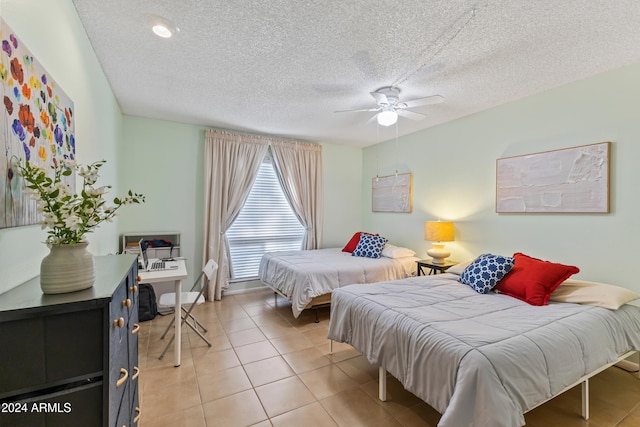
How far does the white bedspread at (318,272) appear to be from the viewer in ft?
10.8

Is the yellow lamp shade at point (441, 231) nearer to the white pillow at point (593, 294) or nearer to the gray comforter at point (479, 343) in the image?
the gray comforter at point (479, 343)

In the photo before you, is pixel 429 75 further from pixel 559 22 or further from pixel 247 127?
pixel 247 127

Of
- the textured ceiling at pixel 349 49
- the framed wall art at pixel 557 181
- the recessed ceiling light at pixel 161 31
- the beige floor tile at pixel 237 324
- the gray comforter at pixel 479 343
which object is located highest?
the textured ceiling at pixel 349 49

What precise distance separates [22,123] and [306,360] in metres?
2.51

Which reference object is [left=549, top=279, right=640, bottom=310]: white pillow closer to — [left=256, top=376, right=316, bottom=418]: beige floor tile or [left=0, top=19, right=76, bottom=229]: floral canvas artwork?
[left=256, top=376, right=316, bottom=418]: beige floor tile

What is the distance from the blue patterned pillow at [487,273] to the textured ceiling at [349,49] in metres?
1.76

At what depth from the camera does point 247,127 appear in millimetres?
4223

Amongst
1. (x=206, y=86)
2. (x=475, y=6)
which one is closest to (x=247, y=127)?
(x=206, y=86)

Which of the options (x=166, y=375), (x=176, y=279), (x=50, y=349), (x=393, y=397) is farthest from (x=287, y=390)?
(x=50, y=349)

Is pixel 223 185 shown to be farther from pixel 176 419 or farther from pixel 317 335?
pixel 176 419

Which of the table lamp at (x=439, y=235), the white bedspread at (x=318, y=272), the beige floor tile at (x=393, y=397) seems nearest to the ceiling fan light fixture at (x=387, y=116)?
the table lamp at (x=439, y=235)

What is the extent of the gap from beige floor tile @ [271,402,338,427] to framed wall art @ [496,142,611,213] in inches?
113

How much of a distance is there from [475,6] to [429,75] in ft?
2.83

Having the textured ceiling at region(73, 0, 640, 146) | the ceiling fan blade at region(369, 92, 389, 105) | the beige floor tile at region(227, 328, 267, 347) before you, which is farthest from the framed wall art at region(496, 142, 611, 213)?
the beige floor tile at region(227, 328, 267, 347)
